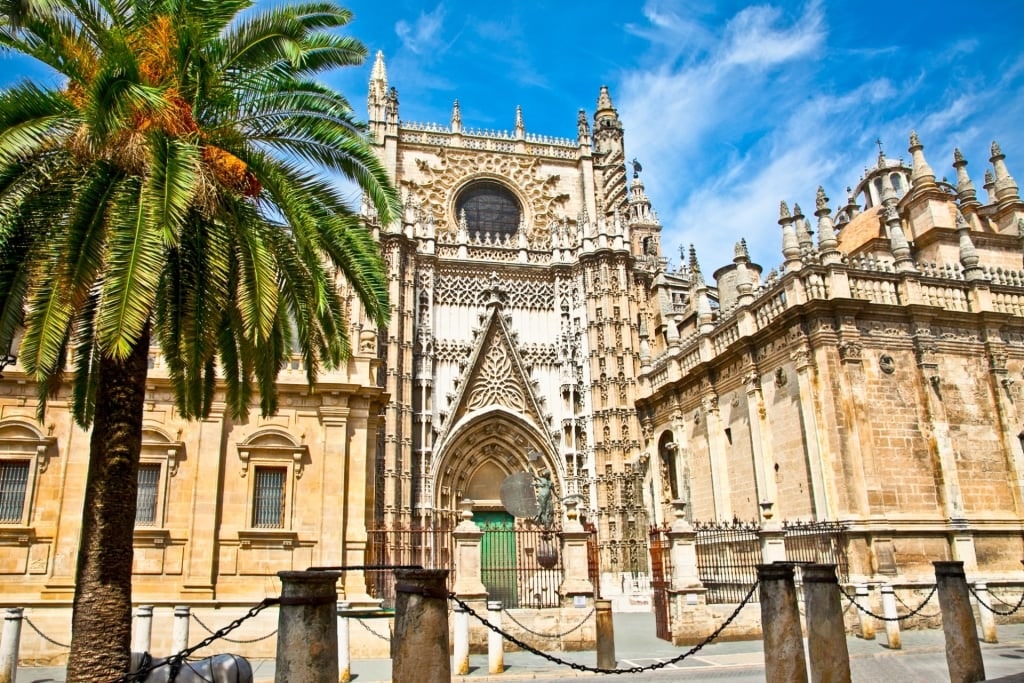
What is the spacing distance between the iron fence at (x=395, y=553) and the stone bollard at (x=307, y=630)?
4.66 metres

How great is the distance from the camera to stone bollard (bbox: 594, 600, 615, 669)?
1143 cm

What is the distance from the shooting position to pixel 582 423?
2867 cm

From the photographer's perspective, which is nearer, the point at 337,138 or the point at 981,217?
the point at 337,138

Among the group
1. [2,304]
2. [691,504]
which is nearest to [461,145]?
[691,504]

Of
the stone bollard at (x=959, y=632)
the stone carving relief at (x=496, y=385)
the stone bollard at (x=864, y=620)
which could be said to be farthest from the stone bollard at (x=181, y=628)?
the stone carving relief at (x=496, y=385)

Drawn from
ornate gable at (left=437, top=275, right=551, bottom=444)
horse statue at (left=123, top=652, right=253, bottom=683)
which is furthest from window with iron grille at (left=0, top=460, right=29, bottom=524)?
ornate gable at (left=437, top=275, right=551, bottom=444)

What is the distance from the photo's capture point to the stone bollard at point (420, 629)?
19.4 ft

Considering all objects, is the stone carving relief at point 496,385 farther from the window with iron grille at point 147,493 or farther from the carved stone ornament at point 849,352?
the window with iron grille at point 147,493

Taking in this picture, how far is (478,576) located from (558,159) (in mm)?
23834

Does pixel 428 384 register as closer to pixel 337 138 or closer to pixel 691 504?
pixel 691 504

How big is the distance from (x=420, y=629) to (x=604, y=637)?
6.29 meters

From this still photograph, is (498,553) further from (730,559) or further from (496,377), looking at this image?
(730,559)

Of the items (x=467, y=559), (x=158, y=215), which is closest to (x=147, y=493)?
(x=467, y=559)

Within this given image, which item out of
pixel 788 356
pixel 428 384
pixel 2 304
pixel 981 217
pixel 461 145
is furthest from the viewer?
pixel 461 145
